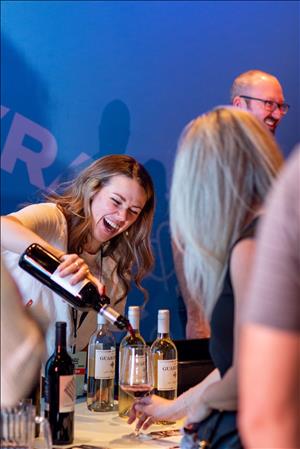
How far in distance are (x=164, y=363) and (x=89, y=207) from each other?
603 millimetres

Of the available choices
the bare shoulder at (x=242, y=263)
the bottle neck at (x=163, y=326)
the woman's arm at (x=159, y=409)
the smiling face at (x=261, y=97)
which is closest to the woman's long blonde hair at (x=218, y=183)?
the bare shoulder at (x=242, y=263)

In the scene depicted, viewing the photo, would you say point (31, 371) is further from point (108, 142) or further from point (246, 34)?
point (246, 34)

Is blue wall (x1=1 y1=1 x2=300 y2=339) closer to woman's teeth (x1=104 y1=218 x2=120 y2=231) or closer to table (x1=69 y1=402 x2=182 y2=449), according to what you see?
woman's teeth (x1=104 y1=218 x2=120 y2=231)

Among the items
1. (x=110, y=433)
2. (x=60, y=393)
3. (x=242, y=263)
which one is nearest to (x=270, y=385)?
(x=242, y=263)

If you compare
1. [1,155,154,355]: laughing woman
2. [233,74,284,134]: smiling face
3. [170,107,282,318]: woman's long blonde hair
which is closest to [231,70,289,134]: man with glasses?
[233,74,284,134]: smiling face

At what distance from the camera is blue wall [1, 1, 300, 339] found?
3451 millimetres

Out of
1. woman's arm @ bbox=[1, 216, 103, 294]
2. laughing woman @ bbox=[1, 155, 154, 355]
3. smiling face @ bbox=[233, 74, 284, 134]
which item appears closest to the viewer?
woman's arm @ bbox=[1, 216, 103, 294]

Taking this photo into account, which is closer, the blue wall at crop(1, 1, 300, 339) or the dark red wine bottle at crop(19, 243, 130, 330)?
the dark red wine bottle at crop(19, 243, 130, 330)

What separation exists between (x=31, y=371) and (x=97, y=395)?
2.25 feet

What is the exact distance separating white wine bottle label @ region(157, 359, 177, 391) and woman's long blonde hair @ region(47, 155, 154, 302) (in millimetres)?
482

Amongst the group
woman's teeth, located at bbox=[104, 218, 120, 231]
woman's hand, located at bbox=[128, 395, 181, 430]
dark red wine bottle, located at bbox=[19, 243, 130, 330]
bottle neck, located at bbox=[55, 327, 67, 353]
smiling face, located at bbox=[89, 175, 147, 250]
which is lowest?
woman's hand, located at bbox=[128, 395, 181, 430]

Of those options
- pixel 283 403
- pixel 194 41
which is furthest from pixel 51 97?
pixel 283 403

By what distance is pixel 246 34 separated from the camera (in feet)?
12.5

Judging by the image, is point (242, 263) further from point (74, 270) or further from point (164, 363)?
point (164, 363)
